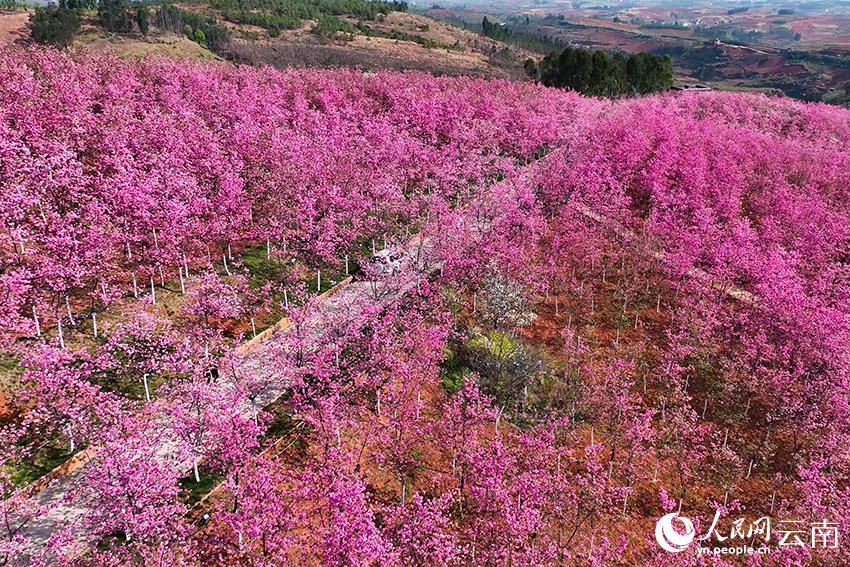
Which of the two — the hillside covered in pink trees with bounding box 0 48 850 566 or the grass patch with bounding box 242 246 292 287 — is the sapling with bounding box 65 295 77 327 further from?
the grass patch with bounding box 242 246 292 287

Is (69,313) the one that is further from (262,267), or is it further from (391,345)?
(391,345)

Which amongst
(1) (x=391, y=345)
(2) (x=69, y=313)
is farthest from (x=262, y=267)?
(1) (x=391, y=345)

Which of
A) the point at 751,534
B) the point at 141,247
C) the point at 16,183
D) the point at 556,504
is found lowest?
the point at 751,534

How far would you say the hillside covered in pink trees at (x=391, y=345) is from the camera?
54.5ft

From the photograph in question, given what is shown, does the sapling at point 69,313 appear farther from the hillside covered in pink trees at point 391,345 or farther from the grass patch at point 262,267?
the grass patch at point 262,267

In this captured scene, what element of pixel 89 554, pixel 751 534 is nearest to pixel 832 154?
pixel 751 534

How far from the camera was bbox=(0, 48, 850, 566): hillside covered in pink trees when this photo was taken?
1662 cm

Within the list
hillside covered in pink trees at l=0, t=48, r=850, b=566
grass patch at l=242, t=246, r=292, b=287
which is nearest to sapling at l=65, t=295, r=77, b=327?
hillside covered in pink trees at l=0, t=48, r=850, b=566

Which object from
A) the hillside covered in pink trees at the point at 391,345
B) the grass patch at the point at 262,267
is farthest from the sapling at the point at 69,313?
the grass patch at the point at 262,267

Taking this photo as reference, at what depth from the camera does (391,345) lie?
23.6m

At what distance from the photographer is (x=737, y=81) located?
190m

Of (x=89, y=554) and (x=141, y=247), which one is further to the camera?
(x=141, y=247)

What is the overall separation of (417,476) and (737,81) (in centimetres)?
22542

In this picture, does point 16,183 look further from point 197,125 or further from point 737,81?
point 737,81
